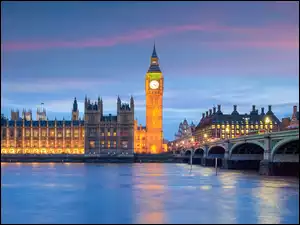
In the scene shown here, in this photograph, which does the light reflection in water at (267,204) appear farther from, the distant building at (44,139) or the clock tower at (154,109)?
the clock tower at (154,109)

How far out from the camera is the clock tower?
17638 centimetres

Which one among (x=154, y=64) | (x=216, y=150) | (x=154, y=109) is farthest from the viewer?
(x=154, y=64)

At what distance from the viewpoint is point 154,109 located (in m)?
180

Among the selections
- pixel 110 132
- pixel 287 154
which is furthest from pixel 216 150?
pixel 110 132

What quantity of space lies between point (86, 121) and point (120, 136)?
11.4 m

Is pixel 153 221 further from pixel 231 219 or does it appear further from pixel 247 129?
pixel 247 129

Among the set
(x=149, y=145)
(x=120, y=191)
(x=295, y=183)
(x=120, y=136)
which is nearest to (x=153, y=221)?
(x=120, y=191)

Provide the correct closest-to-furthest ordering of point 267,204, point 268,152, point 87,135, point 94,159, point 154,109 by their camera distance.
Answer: point 267,204 < point 268,152 < point 94,159 < point 87,135 < point 154,109

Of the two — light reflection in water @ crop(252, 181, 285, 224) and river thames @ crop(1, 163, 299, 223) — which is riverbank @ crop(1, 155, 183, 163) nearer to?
river thames @ crop(1, 163, 299, 223)

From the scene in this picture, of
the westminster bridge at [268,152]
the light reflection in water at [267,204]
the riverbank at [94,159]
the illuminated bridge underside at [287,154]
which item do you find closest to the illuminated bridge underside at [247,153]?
the westminster bridge at [268,152]

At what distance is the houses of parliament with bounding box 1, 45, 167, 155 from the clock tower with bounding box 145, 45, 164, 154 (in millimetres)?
324

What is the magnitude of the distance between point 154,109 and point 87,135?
26.4m

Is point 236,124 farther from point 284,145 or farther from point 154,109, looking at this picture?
point 284,145

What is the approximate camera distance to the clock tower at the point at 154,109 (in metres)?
176
